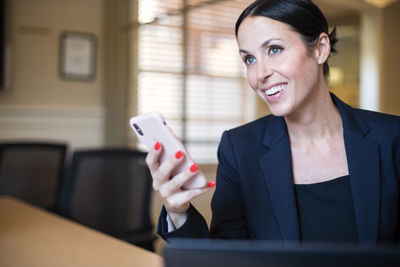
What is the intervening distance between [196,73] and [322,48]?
1885 mm

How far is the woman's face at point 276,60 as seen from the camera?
1081 millimetres

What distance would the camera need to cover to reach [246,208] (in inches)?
48.4

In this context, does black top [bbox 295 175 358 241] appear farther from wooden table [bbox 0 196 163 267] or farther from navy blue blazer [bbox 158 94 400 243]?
→ wooden table [bbox 0 196 163 267]

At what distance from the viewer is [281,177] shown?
A: 3.91 ft

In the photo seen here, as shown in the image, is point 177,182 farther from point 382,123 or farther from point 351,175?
point 382,123

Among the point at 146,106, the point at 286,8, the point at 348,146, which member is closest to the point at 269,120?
the point at 348,146

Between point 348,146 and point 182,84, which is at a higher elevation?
point 182,84

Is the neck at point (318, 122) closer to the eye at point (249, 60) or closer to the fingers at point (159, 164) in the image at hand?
the eye at point (249, 60)

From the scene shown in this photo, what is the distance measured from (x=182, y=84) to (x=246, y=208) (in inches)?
77.0

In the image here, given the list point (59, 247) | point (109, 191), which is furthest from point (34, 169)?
point (59, 247)

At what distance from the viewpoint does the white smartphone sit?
0.90 meters

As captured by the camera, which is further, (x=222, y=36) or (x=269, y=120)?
(x=222, y=36)

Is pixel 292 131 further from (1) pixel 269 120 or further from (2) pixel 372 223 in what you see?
(2) pixel 372 223

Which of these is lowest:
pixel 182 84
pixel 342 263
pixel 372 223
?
pixel 372 223
